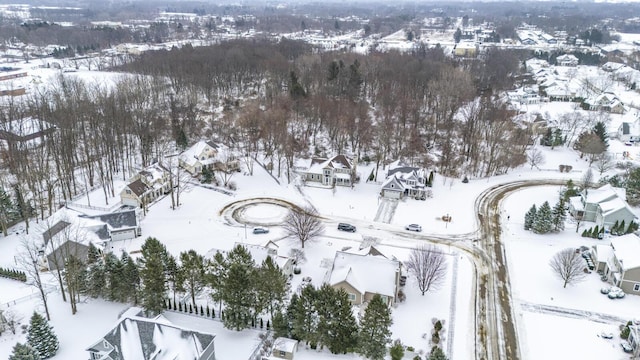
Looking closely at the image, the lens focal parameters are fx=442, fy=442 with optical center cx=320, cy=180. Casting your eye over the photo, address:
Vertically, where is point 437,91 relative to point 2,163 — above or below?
above

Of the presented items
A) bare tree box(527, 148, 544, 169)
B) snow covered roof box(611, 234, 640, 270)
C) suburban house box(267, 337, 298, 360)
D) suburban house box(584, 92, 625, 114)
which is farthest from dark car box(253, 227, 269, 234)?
suburban house box(584, 92, 625, 114)

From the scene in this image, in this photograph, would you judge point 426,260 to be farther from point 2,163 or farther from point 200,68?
point 200,68

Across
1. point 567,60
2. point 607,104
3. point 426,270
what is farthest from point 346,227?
point 567,60

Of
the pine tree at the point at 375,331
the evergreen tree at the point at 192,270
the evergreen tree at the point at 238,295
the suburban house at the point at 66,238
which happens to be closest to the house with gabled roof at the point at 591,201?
the pine tree at the point at 375,331

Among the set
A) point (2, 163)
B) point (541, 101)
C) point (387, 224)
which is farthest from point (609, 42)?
point (2, 163)

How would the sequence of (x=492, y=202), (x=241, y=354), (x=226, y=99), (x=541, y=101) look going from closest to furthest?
1. (x=241, y=354)
2. (x=492, y=202)
3. (x=226, y=99)
4. (x=541, y=101)

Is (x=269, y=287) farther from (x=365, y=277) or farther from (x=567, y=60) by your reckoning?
(x=567, y=60)

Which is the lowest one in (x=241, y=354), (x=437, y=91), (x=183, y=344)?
(x=241, y=354)

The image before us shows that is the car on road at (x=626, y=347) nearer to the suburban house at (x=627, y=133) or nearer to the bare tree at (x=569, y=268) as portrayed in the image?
the bare tree at (x=569, y=268)
